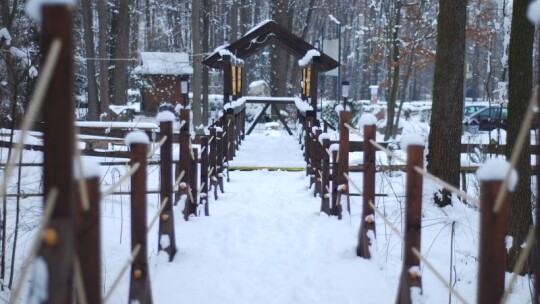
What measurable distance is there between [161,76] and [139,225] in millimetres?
28413

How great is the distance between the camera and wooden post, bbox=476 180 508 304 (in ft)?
7.14

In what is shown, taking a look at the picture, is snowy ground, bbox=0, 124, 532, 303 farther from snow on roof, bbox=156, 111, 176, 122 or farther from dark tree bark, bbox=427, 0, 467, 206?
snow on roof, bbox=156, 111, 176, 122

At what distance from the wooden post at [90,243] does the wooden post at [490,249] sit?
1484mm

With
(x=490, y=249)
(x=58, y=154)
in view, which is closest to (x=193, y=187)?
(x=490, y=249)

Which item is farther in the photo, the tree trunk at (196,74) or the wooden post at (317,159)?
the tree trunk at (196,74)

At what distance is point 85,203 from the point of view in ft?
7.14

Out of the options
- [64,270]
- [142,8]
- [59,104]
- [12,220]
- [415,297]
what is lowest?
[12,220]

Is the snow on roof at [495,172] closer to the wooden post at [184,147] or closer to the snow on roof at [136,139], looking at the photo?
the snow on roof at [136,139]

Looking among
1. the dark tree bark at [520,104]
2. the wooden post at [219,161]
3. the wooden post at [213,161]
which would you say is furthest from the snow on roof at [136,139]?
the wooden post at [219,161]

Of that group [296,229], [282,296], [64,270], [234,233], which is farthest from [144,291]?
[296,229]

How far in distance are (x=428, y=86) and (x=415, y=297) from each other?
191ft

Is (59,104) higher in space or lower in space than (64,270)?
higher

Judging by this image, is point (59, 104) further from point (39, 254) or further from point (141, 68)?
point (141, 68)

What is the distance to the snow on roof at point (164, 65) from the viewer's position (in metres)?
30.4
